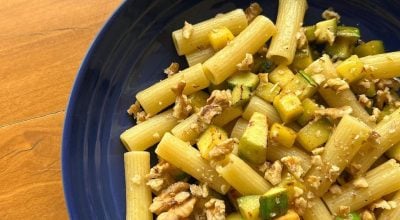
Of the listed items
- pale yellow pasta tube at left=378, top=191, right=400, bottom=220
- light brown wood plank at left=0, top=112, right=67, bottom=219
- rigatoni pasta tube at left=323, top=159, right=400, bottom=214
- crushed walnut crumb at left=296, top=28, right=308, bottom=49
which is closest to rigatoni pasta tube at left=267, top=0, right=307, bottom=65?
crushed walnut crumb at left=296, top=28, right=308, bottom=49

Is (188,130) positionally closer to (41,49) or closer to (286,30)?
(286,30)

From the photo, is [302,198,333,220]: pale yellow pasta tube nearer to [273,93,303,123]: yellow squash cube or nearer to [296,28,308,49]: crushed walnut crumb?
[273,93,303,123]: yellow squash cube

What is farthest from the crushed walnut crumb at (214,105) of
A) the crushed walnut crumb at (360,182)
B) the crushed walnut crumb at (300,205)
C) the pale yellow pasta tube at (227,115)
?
the crushed walnut crumb at (360,182)

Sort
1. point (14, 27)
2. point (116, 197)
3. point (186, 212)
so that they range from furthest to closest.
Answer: point (14, 27)
point (116, 197)
point (186, 212)

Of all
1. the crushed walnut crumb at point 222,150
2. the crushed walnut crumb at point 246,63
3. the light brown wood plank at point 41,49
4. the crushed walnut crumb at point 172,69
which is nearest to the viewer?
the crushed walnut crumb at point 222,150

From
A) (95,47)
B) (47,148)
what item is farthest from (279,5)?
(47,148)

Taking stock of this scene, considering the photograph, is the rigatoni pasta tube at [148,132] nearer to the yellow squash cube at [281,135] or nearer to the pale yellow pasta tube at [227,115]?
the pale yellow pasta tube at [227,115]

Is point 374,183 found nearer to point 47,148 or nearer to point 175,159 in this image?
point 175,159
